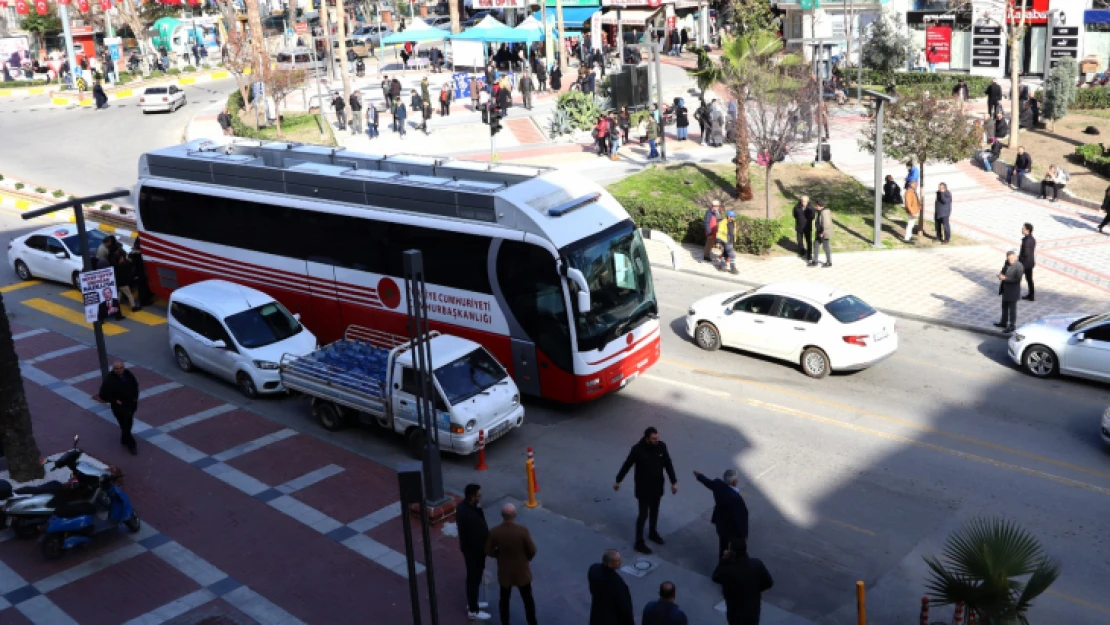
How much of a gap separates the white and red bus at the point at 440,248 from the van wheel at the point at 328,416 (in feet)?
7.04

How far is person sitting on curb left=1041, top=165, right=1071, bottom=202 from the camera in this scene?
32844 mm

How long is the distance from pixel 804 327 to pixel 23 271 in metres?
19.6

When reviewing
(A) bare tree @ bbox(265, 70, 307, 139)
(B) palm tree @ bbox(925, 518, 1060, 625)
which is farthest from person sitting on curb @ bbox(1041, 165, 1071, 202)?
(A) bare tree @ bbox(265, 70, 307, 139)

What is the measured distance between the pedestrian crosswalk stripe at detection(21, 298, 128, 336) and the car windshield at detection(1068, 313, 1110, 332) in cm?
1904

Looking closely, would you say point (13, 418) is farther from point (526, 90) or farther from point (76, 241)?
point (526, 90)

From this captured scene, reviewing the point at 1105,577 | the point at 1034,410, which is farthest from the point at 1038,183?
the point at 1105,577

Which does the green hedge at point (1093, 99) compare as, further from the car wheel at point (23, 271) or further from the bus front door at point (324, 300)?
the car wheel at point (23, 271)

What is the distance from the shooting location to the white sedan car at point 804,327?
63.6ft

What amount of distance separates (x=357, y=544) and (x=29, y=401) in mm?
9089

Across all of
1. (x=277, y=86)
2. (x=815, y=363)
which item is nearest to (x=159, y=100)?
(x=277, y=86)

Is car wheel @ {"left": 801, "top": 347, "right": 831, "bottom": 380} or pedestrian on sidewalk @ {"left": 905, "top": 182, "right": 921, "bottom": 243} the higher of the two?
pedestrian on sidewalk @ {"left": 905, "top": 182, "right": 921, "bottom": 243}

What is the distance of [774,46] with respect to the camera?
3212cm

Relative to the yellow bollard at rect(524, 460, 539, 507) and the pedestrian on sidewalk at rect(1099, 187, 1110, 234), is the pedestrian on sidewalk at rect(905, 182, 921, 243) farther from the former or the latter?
the yellow bollard at rect(524, 460, 539, 507)

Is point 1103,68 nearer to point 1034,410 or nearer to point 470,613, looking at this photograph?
point 1034,410
